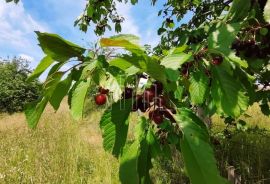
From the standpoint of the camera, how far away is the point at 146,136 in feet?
3.12

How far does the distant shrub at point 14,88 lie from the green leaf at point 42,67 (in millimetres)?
21808

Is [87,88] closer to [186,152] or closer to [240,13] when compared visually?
[186,152]

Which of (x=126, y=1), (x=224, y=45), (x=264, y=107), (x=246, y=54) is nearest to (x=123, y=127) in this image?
(x=224, y=45)

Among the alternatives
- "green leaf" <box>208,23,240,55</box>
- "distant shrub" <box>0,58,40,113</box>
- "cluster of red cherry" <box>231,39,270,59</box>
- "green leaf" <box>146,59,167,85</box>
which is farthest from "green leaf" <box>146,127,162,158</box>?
"distant shrub" <box>0,58,40,113</box>

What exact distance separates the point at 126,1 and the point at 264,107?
114 inches

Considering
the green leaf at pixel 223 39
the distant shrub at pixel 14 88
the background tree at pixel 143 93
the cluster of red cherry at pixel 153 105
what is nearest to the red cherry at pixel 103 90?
the background tree at pixel 143 93

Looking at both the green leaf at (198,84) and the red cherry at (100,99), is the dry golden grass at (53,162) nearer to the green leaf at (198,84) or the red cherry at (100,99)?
the green leaf at (198,84)

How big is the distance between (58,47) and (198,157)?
0.35 meters

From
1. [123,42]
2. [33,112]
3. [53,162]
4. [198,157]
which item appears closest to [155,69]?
[123,42]

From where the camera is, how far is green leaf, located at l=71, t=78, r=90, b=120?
766 mm

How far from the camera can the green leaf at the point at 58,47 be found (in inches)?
26.2

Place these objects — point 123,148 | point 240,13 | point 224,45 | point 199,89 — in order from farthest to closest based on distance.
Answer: point 240,13 < point 199,89 < point 224,45 < point 123,148

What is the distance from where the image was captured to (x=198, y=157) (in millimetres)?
757

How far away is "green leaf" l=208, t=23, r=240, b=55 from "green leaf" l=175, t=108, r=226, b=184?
40 centimetres
